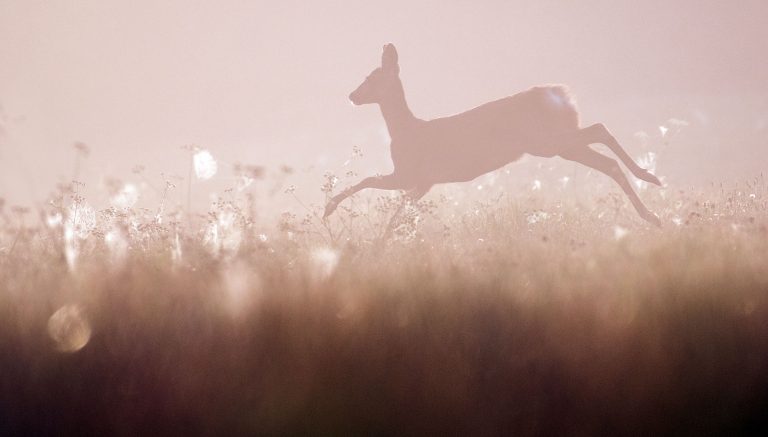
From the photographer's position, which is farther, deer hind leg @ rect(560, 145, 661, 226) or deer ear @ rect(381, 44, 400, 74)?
deer ear @ rect(381, 44, 400, 74)

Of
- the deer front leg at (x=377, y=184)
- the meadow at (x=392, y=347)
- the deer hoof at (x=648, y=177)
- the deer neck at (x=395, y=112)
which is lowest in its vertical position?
the meadow at (x=392, y=347)

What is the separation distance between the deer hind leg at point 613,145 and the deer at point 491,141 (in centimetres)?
1

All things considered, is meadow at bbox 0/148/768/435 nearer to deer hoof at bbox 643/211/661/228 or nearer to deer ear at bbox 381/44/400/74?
deer hoof at bbox 643/211/661/228

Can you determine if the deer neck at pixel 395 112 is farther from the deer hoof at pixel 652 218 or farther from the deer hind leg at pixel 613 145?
the deer hoof at pixel 652 218

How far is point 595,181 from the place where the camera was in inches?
517

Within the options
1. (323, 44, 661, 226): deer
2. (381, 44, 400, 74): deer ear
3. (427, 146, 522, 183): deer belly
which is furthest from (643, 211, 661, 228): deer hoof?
(381, 44, 400, 74): deer ear

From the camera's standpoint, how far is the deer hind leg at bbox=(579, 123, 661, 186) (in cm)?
807

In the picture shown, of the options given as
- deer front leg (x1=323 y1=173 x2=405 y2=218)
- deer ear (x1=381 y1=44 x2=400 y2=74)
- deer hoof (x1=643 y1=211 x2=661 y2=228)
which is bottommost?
deer hoof (x1=643 y1=211 x2=661 y2=228)

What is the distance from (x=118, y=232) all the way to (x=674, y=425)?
184 inches

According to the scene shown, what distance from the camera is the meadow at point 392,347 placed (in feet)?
9.07

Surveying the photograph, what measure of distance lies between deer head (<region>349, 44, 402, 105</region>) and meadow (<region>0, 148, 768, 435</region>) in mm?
5191

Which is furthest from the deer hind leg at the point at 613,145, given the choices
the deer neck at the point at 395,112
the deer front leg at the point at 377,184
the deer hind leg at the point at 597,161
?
the deer front leg at the point at 377,184

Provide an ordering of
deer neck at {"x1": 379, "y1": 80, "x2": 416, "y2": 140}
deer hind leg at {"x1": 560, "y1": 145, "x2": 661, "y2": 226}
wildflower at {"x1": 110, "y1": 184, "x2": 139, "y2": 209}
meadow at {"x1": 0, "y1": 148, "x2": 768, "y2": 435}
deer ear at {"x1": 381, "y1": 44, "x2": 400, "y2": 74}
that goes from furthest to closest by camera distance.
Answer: deer neck at {"x1": 379, "y1": 80, "x2": 416, "y2": 140} → deer ear at {"x1": 381, "y1": 44, "x2": 400, "y2": 74} → deer hind leg at {"x1": 560, "y1": 145, "x2": 661, "y2": 226} → wildflower at {"x1": 110, "y1": 184, "x2": 139, "y2": 209} → meadow at {"x1": 0, "y1": 148, "x2": 768, "y2": 435}

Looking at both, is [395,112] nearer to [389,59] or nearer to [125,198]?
[389,59]
